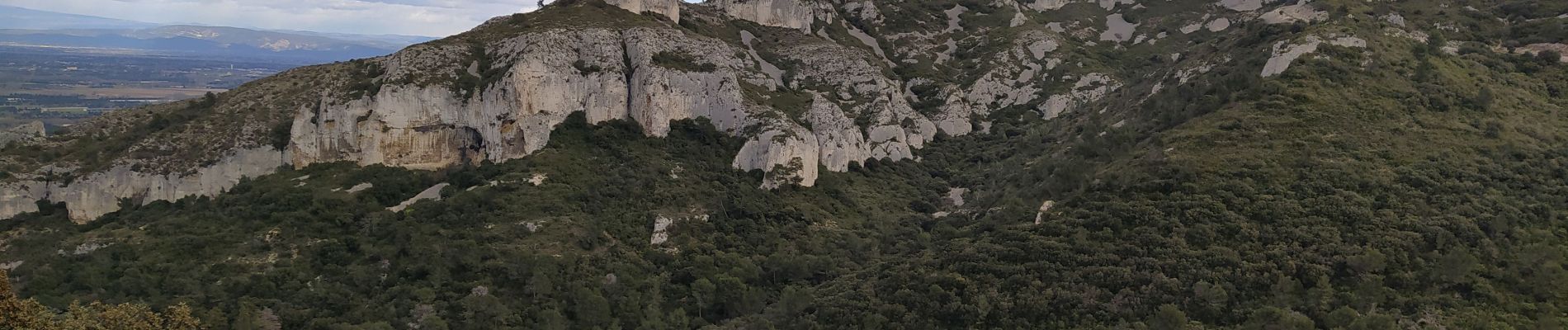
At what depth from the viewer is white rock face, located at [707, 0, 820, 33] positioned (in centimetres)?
12756

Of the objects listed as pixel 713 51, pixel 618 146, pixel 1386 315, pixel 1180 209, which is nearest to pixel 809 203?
pixel 618 146

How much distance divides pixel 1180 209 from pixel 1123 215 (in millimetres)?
3485

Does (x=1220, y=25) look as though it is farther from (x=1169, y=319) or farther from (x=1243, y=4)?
(x=1169, y=319)

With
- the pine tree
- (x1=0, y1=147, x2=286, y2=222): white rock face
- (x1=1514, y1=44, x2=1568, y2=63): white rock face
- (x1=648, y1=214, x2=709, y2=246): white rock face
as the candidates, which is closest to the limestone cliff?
(x1=0, y1=147, x2=286, y2=222): white rock face

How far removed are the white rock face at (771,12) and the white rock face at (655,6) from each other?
52.2 feet

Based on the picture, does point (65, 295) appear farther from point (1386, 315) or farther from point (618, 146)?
point (1386, 315)

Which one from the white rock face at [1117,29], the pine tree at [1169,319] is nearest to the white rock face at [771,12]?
the white rock face at [1117,29]

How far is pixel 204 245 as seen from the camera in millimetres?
60938

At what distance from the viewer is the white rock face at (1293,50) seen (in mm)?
74625

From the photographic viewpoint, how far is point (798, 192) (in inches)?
3164

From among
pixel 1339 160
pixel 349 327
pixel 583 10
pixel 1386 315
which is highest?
pixel 583 10

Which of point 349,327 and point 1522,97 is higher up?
point 1522,97

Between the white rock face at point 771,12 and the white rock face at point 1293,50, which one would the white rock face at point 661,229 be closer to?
the white rock face at point 1293,50

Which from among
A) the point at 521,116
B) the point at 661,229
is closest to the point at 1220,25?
the point at 661,229
